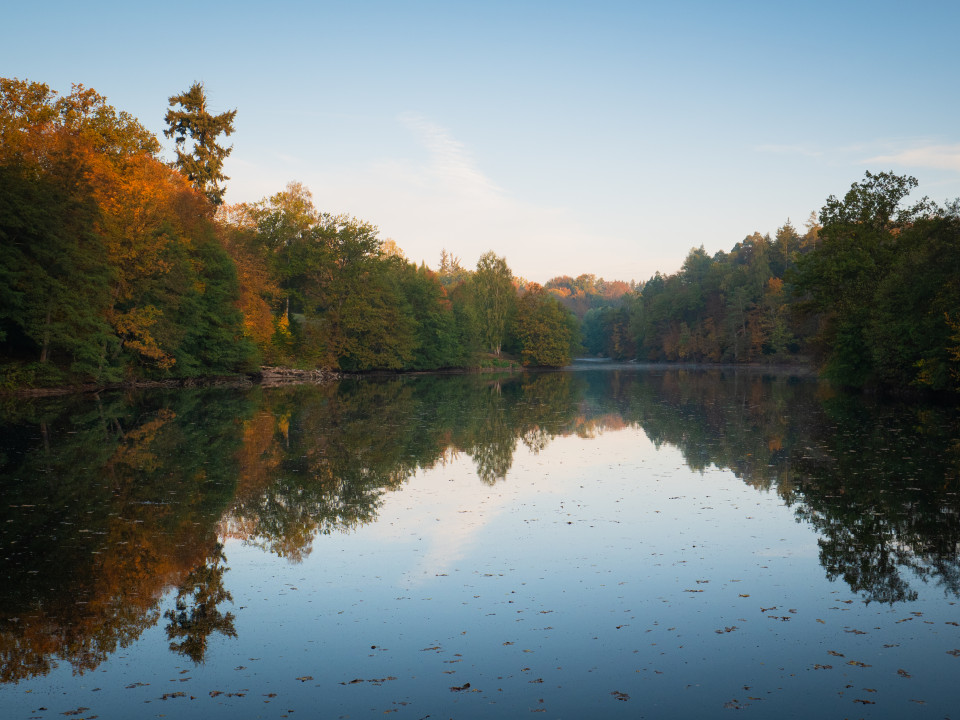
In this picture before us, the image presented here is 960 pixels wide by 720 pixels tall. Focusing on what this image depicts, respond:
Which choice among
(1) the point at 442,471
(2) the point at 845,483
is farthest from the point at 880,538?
(1) the point at 442,471

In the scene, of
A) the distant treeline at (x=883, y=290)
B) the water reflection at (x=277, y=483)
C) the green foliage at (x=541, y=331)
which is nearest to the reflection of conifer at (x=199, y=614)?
the water reflection at (x=277, y=483)

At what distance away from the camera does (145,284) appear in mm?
41719

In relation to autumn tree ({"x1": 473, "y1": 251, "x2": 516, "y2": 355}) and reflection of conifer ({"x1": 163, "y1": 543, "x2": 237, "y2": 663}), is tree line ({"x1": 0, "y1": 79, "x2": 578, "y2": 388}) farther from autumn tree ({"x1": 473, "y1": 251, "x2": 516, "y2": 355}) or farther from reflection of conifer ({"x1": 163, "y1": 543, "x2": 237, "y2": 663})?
reflection of conifer ({"x1": 163, "y1": 543, "x2": 237, "y2": 663})

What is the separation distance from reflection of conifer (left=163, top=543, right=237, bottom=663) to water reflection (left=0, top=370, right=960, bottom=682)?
3 centimetres

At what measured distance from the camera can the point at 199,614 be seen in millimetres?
7922

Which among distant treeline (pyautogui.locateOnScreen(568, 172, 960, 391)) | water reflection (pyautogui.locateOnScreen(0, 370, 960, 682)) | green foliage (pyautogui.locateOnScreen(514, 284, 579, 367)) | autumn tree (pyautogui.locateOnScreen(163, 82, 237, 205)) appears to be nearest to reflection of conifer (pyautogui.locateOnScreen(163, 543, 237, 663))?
water reflection (pyautogui.locateOnScreen(0, 370, 960, 682))

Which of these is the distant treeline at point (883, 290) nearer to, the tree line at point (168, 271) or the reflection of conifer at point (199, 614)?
the reflection of conifer at point (199, 614)

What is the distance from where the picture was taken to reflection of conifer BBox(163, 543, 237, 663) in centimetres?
711

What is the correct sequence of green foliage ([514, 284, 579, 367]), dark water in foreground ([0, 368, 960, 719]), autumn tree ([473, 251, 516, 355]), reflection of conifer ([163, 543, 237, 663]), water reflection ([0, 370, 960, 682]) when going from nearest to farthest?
dark water in foreground ([0, 368, 960, 719]) < reflection of conifer ([163, 543, 237, 663]) < water reflection ([0, 370, 960, 682]) < autumn tree ([473, 251, 516, 355]) < green foliage ([514, 284, 579, 367])

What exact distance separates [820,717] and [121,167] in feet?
156

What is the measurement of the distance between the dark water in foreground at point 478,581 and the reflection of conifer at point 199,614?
4 cm

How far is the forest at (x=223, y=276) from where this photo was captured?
33.7 m

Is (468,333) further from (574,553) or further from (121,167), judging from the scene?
(574,553)

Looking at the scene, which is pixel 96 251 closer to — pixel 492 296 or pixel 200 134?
pixel 200 134
